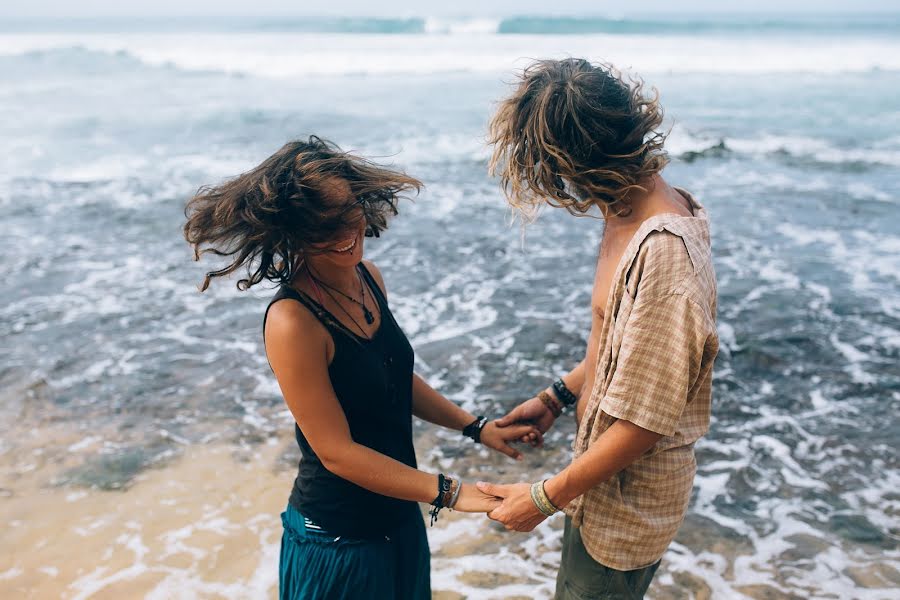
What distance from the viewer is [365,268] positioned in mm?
2545

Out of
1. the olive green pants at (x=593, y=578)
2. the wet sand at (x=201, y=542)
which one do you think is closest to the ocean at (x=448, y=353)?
the wet sand at (x=201, y=542)

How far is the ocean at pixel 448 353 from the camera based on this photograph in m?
4.01

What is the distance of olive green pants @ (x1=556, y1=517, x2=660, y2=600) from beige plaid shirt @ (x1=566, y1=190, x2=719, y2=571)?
0.27 ft

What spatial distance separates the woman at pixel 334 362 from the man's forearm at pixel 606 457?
324 mm

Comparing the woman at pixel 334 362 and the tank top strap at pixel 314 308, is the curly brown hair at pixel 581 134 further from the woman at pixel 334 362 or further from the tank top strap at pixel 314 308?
the tank top strap at pixel 314 308

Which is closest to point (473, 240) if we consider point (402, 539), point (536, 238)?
point (536, 238)

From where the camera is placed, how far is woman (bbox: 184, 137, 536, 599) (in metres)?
2.08

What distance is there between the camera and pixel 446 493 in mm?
2365

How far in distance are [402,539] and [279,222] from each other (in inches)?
44.5

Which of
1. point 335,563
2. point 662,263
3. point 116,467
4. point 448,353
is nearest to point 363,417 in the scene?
point 335,563

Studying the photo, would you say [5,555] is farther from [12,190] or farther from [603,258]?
[12,190]

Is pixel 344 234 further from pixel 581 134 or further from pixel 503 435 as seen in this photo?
pixel 503 435

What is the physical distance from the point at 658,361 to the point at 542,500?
2.05 feet

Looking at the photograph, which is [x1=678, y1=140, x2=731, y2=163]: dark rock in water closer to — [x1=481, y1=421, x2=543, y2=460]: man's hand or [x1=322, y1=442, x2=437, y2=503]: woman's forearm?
[x1=481, y1=421, x2=543, y2=460]: man's hand
